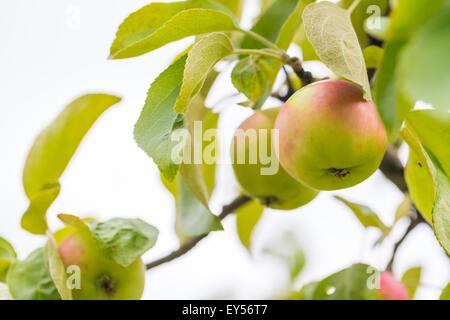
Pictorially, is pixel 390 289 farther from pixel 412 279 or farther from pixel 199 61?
pixel 199 61

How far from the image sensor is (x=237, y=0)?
1.14 metres

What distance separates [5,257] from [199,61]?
49cm

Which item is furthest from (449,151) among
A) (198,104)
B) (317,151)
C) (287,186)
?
(198,104)

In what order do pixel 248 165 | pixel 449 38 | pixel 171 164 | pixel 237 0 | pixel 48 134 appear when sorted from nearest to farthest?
pixel 449 38 → pixel 171 164 → pixel 248 165 → pixel 48 134 → pixel 237 0

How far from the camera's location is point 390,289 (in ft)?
A: 3.19

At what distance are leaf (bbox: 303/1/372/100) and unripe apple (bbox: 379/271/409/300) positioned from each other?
16.4 inches

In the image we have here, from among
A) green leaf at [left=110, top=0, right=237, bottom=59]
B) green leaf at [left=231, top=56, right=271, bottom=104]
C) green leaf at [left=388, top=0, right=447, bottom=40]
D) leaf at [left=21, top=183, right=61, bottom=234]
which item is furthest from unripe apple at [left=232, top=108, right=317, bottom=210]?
green leaf at [left=388, top=0, right=447, bottom=40]

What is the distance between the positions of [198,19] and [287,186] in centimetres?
28

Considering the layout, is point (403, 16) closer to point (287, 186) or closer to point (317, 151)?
point (317, 151)

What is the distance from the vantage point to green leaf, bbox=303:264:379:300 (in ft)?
2.96

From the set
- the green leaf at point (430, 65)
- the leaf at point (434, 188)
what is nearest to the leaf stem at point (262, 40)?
the leaf at point (434, 188)

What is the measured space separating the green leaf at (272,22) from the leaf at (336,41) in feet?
0.73

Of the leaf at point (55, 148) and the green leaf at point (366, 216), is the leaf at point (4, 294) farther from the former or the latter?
the green leaf at point (366, 216)

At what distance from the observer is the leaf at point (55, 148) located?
37.4 inches
